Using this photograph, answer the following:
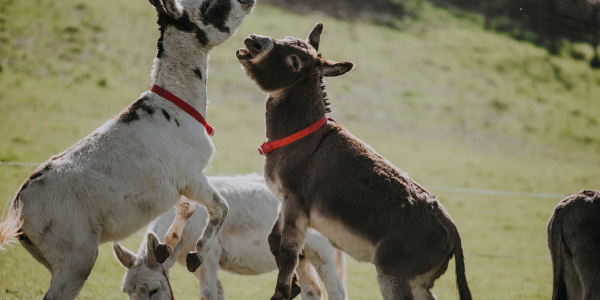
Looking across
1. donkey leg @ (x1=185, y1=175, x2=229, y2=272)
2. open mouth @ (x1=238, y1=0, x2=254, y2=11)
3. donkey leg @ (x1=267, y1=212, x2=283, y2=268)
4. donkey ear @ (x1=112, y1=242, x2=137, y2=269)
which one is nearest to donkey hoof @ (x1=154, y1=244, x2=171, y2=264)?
donkey leg @ (x1=185, y1=175, x2=229, y2=272)

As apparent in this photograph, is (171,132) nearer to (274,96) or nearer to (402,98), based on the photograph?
(274,96)

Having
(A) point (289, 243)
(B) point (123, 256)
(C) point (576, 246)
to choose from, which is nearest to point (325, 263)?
(A) point (289, 243)

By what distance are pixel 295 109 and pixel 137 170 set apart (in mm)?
1465

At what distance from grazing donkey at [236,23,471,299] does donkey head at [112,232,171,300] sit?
1.23m

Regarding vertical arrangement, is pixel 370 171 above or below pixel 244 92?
above

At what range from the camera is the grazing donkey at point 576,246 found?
4664 millimetres

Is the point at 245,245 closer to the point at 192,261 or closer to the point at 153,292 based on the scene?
the point at 153,292

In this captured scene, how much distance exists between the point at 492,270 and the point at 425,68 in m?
17.6

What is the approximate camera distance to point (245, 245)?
6723 millimetres

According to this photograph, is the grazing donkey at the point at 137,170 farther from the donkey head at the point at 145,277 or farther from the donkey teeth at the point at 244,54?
the donkey head at the point at 145,277

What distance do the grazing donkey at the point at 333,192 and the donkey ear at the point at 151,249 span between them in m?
1.13

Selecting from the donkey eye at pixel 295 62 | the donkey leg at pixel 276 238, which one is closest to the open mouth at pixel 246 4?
the donkey eye at pixel 295 62

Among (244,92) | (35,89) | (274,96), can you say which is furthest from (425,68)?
(274,96)

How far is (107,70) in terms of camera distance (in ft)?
72.2
